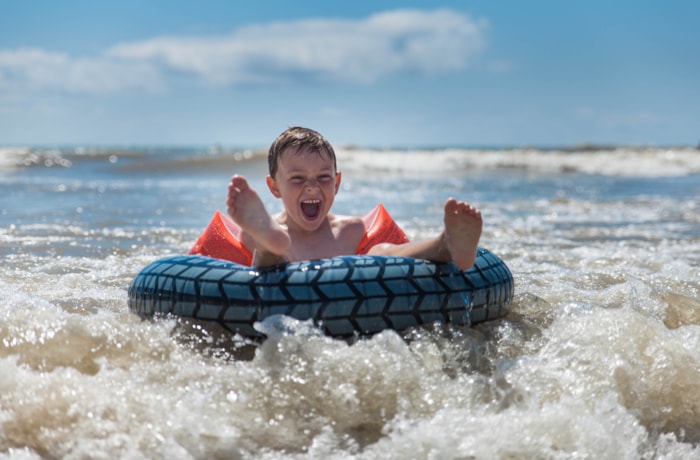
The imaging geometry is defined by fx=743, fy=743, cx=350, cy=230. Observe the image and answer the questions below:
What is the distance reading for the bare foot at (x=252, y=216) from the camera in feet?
10.4

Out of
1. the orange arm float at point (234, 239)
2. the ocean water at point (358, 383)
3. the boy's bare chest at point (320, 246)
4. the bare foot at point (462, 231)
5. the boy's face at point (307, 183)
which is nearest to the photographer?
the ocean water at point (358, 383)

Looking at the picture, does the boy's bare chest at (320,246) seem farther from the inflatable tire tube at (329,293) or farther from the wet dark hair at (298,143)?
the inflatable tire tube at (329,293)

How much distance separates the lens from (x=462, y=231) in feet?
10.8

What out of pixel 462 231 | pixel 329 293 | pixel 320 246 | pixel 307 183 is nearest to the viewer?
pixel 329 293

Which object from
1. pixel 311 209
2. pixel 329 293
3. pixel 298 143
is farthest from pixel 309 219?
pixel 329 293

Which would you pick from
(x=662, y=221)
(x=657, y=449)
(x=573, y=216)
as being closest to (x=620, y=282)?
(x=657, y=449)

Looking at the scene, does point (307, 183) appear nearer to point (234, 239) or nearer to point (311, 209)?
point (311, 209)

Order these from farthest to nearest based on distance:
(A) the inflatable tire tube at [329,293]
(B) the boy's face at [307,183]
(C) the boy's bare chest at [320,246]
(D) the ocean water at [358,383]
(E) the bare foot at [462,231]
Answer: (C) the boy's bare chest at [320,246] < (B) the boy's face at [307,183] < (E) the bare foot at [462,231] < (A) the inflatable tire tube at [329,293] < (D) the ocean water at [358,383]

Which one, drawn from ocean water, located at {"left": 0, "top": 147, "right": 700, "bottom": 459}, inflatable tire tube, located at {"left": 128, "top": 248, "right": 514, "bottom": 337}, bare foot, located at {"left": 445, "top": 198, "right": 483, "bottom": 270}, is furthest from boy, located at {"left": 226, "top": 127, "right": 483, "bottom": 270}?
ocean water, located at {"left": 0, "top": 147, "right": 700, "bottom": 459}

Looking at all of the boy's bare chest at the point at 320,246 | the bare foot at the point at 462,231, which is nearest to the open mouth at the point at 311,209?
the boy's bare chest at the point at 320,246

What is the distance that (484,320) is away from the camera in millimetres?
3547

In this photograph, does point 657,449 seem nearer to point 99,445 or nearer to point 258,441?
point 258,441

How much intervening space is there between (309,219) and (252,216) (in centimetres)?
67

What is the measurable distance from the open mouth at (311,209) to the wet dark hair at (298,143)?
231mm
